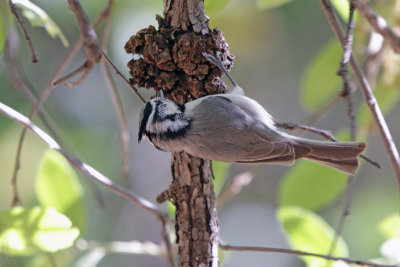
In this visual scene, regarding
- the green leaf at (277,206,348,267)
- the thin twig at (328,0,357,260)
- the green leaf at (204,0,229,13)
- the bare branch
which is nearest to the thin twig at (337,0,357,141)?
the thin twig at (328,0,357,260)

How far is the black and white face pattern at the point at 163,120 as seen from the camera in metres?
1.63

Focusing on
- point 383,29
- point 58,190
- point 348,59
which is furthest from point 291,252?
point 58,190

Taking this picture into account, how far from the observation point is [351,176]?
5.69 ft

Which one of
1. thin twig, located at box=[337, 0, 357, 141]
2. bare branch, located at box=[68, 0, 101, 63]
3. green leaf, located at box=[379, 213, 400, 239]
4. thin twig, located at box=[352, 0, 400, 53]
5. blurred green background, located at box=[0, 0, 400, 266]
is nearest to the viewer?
thin twig, located at box=[352, 0, 400, 53]

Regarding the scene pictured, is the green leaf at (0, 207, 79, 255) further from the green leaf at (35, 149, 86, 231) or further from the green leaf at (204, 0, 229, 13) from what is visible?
the green leaf at (204, 0, 229, 13)

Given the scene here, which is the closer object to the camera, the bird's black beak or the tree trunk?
the tree trunk

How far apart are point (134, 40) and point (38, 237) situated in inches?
25.8

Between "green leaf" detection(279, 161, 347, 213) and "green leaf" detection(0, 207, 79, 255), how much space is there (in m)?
0.82

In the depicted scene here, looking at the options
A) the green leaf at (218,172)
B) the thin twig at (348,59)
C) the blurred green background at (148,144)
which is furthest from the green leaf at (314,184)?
the blurred green background at (148,144)

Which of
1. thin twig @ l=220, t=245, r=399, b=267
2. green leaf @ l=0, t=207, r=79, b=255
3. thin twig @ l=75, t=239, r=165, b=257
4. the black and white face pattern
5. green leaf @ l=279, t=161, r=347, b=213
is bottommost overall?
thin twig @ l=220, t=245, r=399, b=267

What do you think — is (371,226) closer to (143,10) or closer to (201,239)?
(143,10)

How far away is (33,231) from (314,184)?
1013mm

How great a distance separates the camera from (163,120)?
1671mm

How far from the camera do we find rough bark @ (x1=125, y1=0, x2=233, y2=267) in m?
1.47
